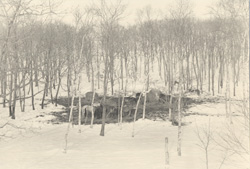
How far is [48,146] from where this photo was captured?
17.9 metres

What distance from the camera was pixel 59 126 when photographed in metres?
24.7

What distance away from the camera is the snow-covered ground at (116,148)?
13695 mm

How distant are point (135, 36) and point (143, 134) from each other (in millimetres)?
37736

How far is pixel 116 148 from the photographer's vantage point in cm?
1733

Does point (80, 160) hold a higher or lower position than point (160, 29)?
lower

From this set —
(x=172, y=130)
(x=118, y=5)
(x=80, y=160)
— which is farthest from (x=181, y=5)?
(x=80, y=160)

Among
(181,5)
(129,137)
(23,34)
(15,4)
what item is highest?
(181,5)

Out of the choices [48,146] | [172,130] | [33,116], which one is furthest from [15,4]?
[33,116]

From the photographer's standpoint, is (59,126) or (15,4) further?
(59,126)

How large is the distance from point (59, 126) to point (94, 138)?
5.40 metres

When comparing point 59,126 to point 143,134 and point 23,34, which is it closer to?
point 143,134

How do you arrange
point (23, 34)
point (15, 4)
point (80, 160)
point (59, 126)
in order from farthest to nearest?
1. point (59, 126)
2. point (80, 160)
3. point (23, 34)
4. point (15, 4)

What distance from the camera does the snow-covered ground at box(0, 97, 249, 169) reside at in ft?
44.9

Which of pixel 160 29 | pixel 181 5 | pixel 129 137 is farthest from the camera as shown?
pixel 160 29
